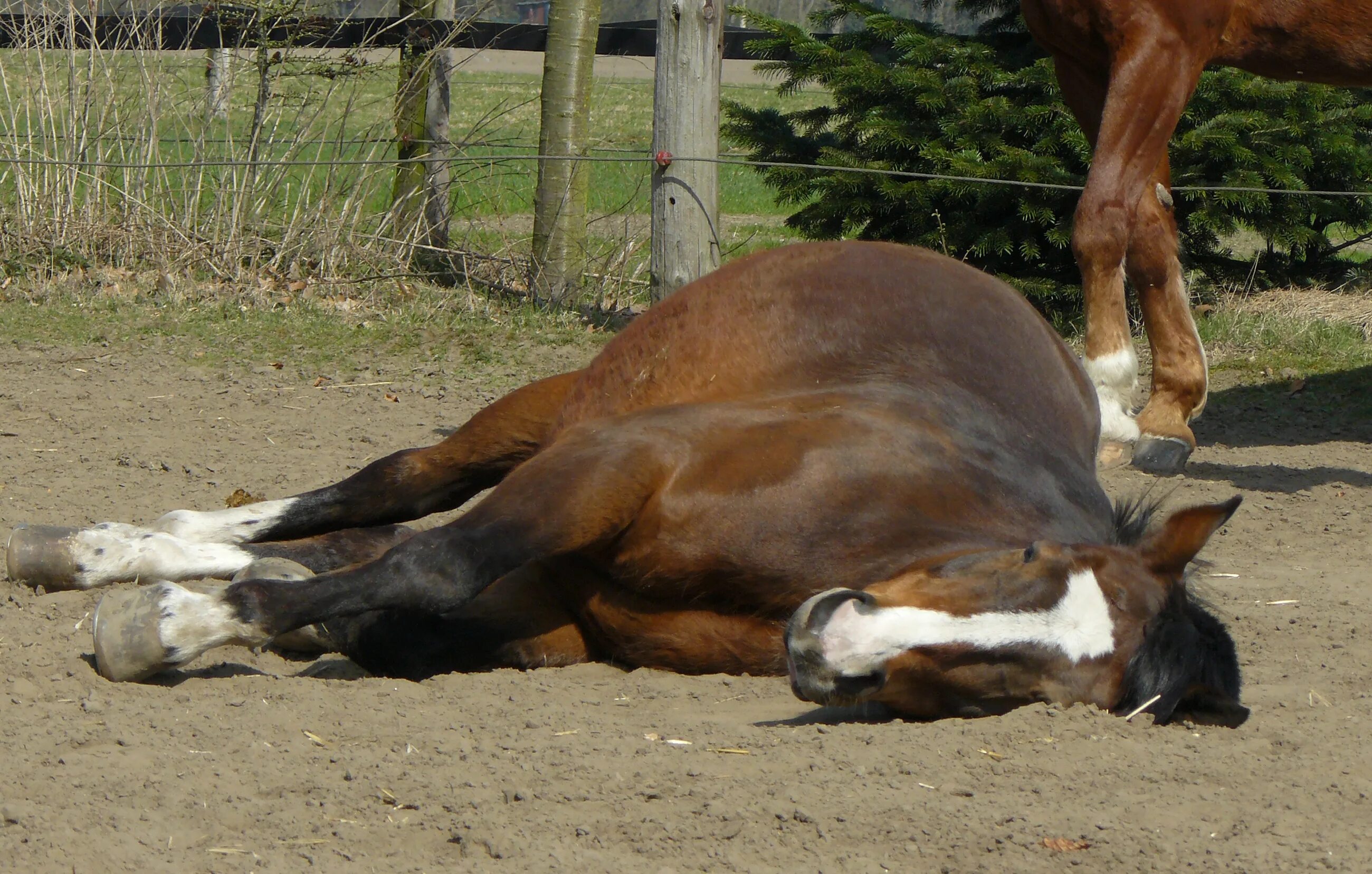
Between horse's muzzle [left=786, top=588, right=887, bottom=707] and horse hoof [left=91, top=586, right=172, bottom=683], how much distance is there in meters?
1.28

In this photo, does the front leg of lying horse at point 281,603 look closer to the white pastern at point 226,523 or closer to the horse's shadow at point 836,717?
the horse's shadow at point 836,717

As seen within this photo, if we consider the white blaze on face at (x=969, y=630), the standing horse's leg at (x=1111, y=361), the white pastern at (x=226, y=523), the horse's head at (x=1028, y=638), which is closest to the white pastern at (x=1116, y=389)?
the standing horse's leg at (x=1111, y=361)

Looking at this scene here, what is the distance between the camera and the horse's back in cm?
320

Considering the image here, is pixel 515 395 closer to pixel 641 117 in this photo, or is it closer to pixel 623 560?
pixel 623 560

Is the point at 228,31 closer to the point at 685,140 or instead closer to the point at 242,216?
the point at 242,216

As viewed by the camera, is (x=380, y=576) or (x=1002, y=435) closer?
(x=380, y=576)

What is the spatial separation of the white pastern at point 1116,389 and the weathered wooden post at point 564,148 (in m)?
3.55

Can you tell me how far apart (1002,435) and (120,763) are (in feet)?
5.96

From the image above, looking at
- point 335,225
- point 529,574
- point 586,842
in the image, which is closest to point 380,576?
point 529,574

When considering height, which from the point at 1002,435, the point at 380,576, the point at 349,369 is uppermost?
the point at 1002,435

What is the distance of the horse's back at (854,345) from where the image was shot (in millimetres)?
3201

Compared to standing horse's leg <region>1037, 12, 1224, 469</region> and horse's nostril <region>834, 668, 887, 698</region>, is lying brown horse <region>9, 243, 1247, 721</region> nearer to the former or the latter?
horse's nostril <region>834, 668, 887, 698</region>

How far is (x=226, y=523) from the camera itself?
378cm

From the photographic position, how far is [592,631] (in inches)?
121
